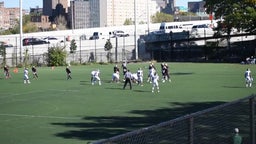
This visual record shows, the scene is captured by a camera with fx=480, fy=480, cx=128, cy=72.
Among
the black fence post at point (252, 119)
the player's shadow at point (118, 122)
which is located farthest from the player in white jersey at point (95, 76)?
the black fence post at point (252, 119)

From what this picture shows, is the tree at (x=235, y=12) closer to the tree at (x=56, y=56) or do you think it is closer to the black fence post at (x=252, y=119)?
the tree at (x=56, y=56)

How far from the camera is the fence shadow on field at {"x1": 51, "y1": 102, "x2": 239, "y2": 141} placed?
1731 centimetres

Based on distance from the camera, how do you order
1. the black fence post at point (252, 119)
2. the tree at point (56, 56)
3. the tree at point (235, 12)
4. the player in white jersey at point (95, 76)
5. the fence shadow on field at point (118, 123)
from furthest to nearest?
the tree at point (56, 56) → the tree at point (235, 12) → the player in white jersey at point (95, 76) → the fence shadow on field at point (118, 123) → the black fence post at point (252, 119)

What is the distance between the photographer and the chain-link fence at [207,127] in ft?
24.1

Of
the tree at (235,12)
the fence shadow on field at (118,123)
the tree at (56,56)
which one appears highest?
the tree at (235,12)

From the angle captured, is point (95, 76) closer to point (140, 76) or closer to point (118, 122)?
point (140, 76)

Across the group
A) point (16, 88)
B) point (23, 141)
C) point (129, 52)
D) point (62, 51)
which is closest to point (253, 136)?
point (23, 141)

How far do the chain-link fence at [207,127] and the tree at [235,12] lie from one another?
48.3 meters

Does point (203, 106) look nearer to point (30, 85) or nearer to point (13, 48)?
point (30, 85)

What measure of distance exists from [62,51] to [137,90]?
37.0m

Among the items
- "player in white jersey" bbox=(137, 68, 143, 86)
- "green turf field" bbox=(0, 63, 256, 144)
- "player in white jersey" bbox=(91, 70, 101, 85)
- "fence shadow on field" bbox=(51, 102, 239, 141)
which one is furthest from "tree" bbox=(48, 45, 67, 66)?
"fence shadow on field" bbox=(51, 102, 239, 141)

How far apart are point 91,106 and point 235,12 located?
3833 centimetres

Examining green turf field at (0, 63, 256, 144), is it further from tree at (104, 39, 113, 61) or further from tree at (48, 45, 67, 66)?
tree at (104, 39, 113, 61)

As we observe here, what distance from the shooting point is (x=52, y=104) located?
1059 inches
